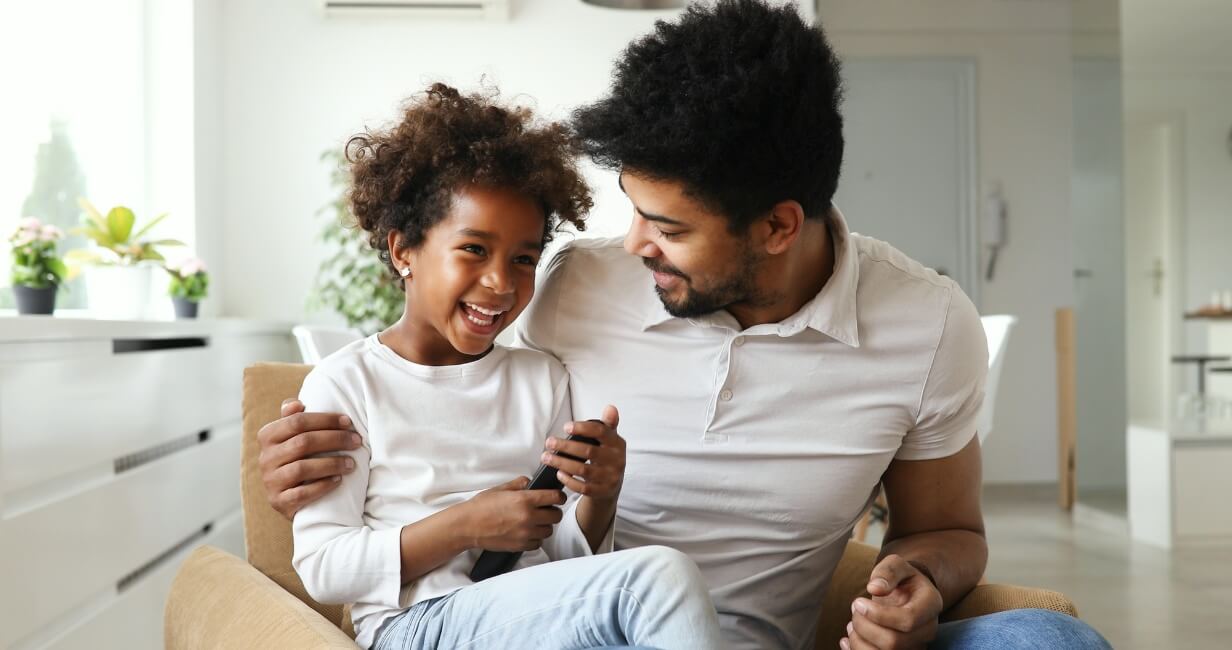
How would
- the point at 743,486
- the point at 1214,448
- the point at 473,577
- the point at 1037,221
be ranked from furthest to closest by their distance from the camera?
the point at 1037,221
the point at 1214,448
the point at 743,486
the point at 473,577

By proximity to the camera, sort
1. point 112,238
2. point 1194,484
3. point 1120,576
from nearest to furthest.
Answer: point 112,238
point 1120,576
point 1194,484

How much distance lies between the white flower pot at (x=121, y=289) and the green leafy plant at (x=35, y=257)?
2.08 ft

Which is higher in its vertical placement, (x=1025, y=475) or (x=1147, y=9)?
(x=1147, y=9)

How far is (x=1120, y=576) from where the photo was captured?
159 inches

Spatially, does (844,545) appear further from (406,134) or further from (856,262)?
(406,134)

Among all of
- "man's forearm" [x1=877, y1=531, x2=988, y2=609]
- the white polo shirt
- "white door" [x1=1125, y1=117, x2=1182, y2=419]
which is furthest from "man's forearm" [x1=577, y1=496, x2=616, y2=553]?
"white door" [x1=1125, y1=117, x2=1182, y2=419]

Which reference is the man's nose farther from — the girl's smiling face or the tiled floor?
the tiled floor

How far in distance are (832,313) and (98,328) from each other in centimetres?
157

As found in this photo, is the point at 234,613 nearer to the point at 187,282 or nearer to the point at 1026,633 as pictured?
the point at 1026,633

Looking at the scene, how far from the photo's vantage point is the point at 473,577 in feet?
4.37

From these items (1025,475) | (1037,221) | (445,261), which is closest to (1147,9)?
(1037,221)

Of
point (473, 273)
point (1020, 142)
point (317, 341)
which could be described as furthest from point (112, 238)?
point (1020, 142)

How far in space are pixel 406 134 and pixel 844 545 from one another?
823 millimetres

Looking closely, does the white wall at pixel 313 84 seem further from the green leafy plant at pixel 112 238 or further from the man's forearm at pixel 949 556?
the man's forearm at pixel 949 556
